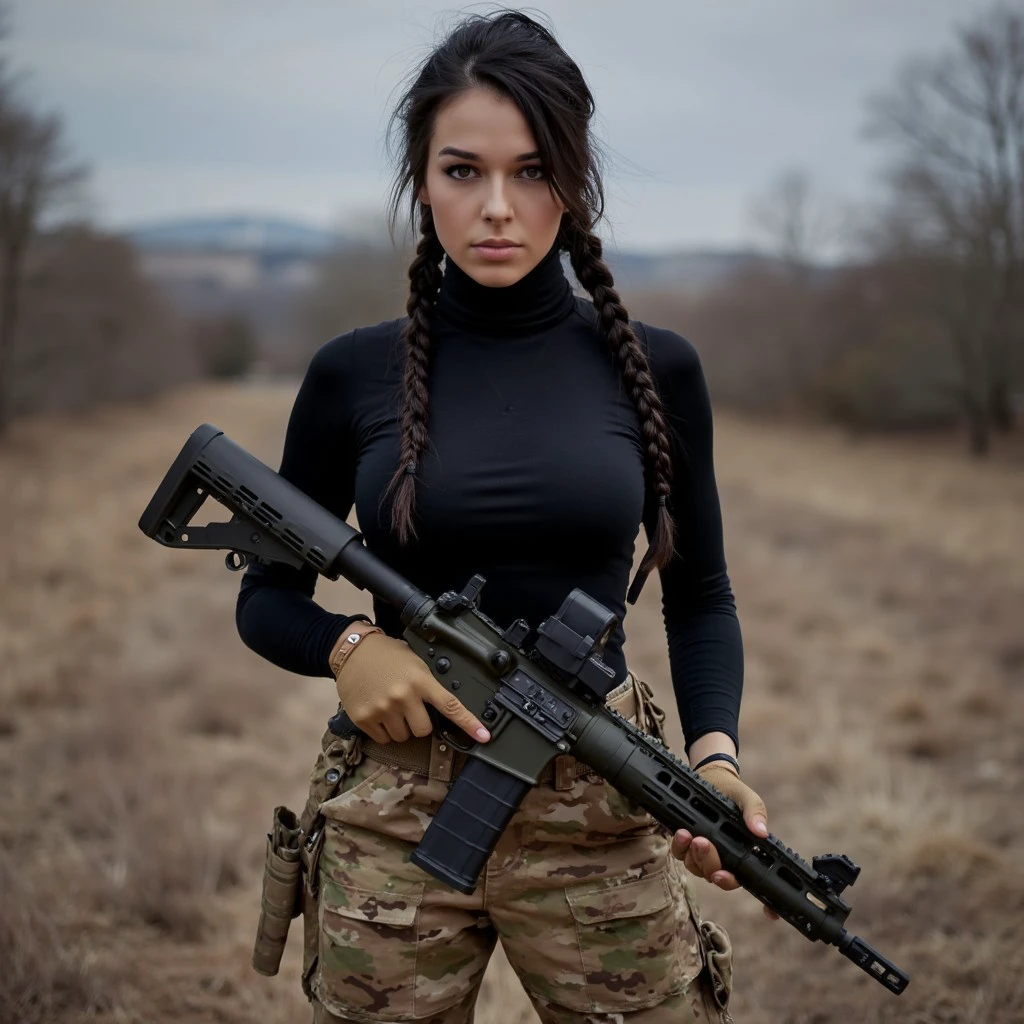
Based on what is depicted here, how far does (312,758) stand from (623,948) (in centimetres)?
477

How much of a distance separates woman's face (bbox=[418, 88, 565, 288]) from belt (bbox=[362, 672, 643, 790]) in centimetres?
90

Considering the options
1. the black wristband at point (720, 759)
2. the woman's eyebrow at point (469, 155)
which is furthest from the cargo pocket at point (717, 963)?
the woman's eyebrow at point (469, 155)

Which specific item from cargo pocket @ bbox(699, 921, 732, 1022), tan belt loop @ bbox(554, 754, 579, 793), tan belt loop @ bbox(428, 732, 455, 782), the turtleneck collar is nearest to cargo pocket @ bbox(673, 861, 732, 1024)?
cargo pocket @ bbox(699, 921, 732, 1022)

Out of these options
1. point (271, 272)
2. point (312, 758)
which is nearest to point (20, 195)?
point (312, 758)

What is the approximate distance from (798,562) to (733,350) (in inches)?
876

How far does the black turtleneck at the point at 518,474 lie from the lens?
1.97m

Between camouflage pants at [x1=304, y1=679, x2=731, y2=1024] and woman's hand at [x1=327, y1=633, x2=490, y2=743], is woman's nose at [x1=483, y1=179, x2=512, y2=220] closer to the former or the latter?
woman's hand at [x1=327, y1=633, x2=490, y2=743]

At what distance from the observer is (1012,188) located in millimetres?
20250

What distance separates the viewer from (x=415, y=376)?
81.3 inches

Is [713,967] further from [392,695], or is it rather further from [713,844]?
[392,695]

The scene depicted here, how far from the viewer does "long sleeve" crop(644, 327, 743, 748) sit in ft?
7.16

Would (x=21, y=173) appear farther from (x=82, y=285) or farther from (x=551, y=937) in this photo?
(x=551, y=937)

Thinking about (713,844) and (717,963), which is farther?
(717,963)

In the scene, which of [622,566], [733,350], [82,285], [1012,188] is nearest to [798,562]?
[622,566]
